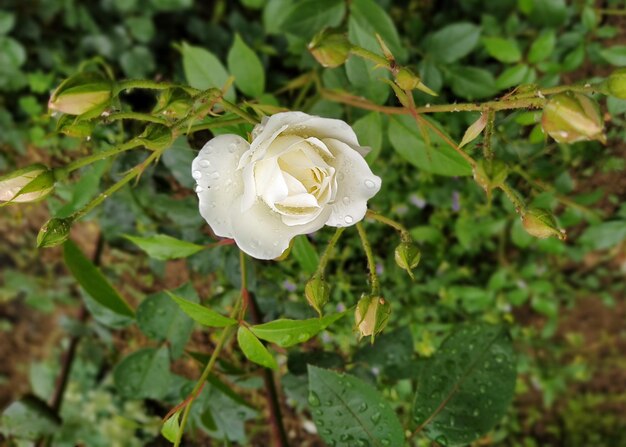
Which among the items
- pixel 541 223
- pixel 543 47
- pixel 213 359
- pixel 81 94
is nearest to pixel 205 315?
pixel 213 359

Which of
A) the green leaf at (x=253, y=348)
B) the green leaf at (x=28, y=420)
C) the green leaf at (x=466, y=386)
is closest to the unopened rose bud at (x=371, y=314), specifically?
the green leaf at (x=253, y=348)

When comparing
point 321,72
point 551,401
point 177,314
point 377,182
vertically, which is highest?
point 377,182

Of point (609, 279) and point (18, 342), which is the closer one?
point (609, 279)

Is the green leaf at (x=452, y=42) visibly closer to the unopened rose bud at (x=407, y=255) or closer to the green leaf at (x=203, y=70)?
the green leaf at (x=203, y=70)

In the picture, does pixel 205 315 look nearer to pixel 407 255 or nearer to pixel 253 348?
pixel 253 348

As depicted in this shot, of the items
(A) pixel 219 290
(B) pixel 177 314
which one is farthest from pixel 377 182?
(A) pixel 219 290

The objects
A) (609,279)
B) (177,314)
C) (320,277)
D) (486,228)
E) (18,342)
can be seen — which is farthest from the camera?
(18,342)

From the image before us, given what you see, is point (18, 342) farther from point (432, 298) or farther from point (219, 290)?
point (432, 298)
